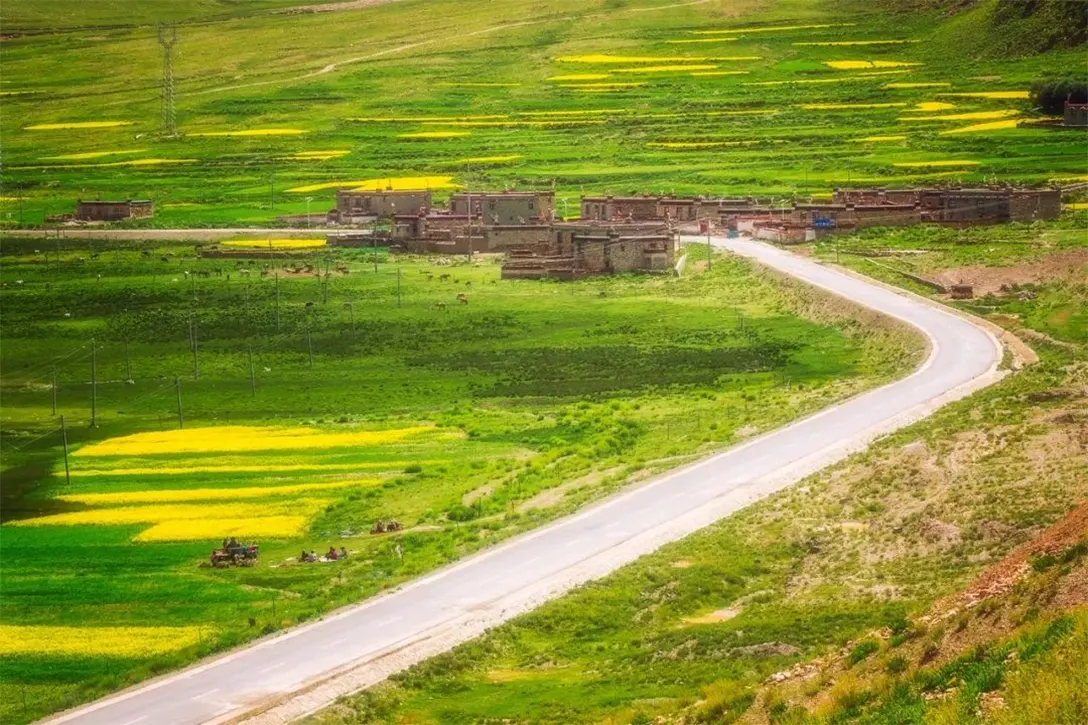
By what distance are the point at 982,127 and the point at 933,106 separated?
12.4m

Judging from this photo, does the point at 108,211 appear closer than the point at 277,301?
No

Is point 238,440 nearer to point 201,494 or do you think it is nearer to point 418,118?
point 201,494

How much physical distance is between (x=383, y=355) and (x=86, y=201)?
60218mm

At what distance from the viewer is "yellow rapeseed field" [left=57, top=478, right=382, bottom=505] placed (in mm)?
46906

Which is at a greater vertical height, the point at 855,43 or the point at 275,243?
the point at 855,43

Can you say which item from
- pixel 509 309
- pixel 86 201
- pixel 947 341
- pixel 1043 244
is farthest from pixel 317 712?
pixel 86 201

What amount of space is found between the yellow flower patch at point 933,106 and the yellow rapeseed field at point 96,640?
4612 inches

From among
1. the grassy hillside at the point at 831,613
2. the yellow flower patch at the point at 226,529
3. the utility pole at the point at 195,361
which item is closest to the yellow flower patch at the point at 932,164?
the utility pole at the point at 195,361

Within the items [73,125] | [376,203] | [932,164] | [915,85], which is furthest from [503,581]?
[73,125]

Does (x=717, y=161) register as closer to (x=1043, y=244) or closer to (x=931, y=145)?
(x=931, y=145)

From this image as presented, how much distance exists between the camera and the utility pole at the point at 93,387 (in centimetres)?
5840

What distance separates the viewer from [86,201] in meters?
124

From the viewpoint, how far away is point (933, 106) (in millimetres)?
145500

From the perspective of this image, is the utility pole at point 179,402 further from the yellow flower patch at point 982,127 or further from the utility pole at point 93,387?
the yellow flower patch at point 982,127
